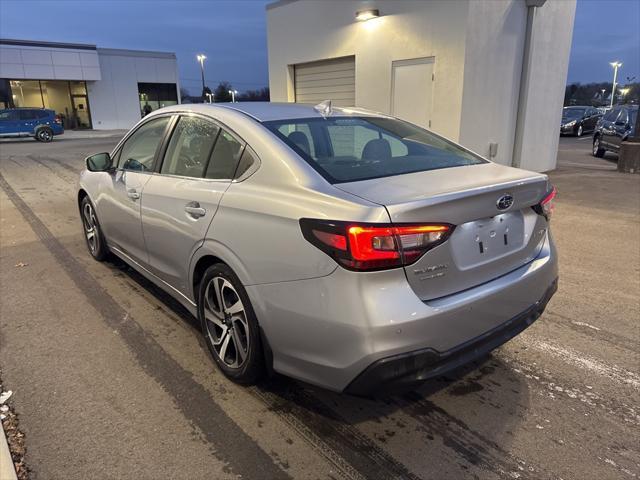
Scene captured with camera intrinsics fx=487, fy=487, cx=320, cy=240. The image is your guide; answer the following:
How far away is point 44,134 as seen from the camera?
84.6ft

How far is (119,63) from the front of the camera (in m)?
37.7

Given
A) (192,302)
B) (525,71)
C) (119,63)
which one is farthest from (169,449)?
(119,63)

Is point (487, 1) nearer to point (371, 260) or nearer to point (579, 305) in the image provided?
point (579, 305)

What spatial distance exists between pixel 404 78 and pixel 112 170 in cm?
748

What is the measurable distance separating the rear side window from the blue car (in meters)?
27.0

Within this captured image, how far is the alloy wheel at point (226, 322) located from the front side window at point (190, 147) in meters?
0.79

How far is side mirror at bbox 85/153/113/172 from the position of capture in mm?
4438

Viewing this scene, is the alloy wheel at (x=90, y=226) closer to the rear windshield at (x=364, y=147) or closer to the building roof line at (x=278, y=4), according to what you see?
the rear windshield at (x=364, y=147)

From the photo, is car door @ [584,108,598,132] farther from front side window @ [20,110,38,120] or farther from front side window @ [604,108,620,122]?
front side window @ [20,110,38,120]

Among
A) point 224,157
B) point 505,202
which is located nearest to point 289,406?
point 224,157

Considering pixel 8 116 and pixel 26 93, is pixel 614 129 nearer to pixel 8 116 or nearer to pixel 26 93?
pixel 8 116

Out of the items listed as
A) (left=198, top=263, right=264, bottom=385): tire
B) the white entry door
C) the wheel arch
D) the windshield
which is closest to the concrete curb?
(left=198, top=263, right=264, bottom=385): tire

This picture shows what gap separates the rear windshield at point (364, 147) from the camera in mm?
2689

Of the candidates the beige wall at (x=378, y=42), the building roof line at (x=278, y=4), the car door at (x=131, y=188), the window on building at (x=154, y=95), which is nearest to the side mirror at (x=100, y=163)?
the car door at (x=131, y=188)
